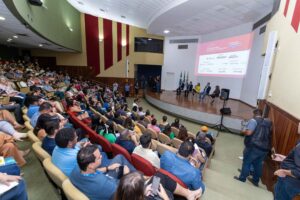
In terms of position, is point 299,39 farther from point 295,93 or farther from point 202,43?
point 202,43

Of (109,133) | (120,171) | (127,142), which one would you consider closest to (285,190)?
(120,171)

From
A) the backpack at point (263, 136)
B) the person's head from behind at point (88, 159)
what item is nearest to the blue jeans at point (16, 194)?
the person's head from behind at point (88, 159)

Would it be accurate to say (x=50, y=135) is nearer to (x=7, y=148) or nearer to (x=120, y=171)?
(x=7, y=148)

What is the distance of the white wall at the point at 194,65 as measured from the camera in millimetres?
7574

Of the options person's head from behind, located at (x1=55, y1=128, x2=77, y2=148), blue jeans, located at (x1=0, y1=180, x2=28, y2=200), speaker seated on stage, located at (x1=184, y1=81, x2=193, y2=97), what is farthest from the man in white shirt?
speaker seated on stage, located at (x1=184, y1=81, x2=193, y2=97)

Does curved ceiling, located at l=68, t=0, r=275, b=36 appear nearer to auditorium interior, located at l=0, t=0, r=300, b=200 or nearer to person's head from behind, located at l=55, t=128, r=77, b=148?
auditorium interior, located at l=0, t=0, r=300, b=200

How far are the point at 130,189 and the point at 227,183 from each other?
2.30m

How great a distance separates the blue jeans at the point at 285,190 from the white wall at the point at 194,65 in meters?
6.00

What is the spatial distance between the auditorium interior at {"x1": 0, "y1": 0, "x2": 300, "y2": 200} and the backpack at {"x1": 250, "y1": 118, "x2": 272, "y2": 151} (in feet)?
0.24

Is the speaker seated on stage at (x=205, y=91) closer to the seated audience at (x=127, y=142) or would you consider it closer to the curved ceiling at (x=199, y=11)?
the curved ceiling at (x=199, y=11)

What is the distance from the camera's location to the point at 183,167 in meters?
1.71

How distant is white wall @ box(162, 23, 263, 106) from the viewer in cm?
757

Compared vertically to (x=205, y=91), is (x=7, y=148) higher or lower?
lower

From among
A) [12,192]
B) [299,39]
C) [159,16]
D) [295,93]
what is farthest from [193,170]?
[159,16]
